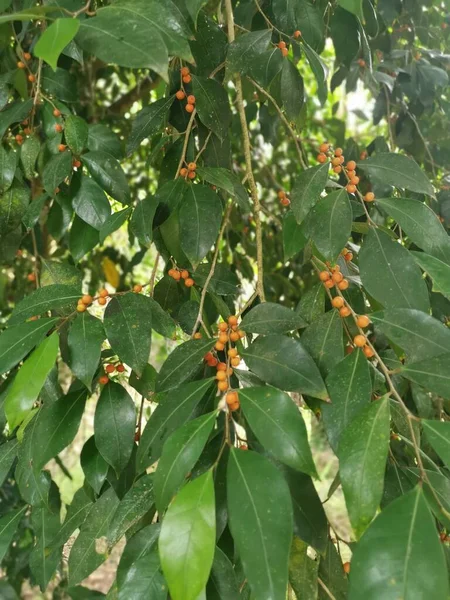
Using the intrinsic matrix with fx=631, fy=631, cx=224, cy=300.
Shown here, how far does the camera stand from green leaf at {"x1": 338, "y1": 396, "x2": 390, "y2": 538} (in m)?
0.46

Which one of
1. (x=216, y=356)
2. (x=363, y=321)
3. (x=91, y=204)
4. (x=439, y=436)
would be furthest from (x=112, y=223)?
(x=439, y=436)

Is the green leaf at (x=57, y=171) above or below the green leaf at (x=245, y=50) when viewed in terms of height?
below

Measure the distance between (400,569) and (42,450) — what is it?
0.36 m

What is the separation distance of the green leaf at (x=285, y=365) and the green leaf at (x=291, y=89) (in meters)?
→ 0.35

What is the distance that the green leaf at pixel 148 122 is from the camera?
2.63ft

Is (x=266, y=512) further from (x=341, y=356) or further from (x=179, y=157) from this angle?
(x=179, y=157)

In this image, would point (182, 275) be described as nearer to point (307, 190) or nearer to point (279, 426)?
point (307, 190)

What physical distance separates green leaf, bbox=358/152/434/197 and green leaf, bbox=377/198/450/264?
0.10 feet

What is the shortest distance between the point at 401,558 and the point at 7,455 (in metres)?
0.51

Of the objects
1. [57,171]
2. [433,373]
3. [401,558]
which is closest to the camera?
[401,558]

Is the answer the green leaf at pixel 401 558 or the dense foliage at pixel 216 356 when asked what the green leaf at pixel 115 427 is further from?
the green leaf at pixel 401 558

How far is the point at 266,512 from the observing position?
445 mm

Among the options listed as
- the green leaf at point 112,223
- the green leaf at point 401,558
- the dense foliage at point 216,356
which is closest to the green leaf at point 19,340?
the dense foliage at point 216,356

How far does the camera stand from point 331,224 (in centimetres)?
63
